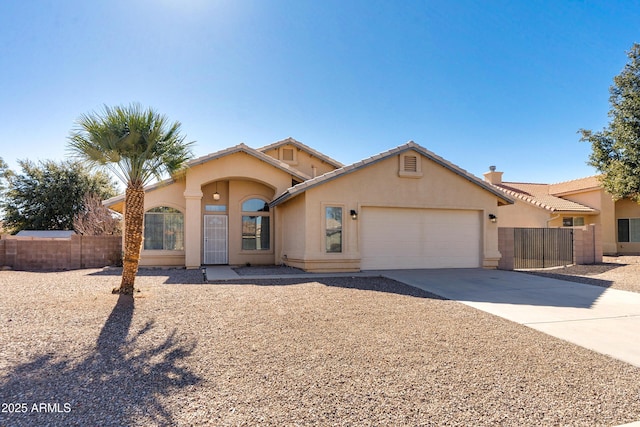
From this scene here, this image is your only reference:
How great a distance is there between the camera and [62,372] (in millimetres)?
4266

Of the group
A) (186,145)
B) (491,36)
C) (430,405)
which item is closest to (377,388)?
(430,405)

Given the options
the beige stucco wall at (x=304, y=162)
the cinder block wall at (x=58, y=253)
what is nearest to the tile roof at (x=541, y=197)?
the beige stucco wall at (x=304, y=162)

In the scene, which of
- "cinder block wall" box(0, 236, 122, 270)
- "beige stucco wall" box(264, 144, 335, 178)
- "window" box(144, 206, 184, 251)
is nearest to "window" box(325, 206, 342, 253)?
"window" box(144, 206, 184, 251)

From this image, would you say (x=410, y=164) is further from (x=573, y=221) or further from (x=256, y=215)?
(x=573, y=221)

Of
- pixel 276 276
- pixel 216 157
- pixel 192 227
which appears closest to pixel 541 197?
pixel 276 276

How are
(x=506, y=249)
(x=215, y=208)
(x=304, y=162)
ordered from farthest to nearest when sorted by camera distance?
(x=304, y=162) → (x=215, y=208) → (x=506, y=249)

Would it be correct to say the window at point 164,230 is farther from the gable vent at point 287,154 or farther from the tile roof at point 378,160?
the gable vent at point 287,154

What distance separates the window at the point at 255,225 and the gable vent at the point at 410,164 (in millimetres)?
6609

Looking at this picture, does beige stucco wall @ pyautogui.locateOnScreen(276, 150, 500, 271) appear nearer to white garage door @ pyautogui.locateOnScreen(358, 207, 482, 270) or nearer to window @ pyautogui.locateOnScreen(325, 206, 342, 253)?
window @ pyautogui.locateOnScreen(325, 206, 342, 253)

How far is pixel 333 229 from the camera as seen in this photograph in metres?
13.6

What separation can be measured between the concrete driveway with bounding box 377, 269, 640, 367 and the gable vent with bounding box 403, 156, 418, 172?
3.91 m

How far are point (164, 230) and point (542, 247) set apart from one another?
54.2ft

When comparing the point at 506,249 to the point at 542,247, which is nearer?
the point at 506,249

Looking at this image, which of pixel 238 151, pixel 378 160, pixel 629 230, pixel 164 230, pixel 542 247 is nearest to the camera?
pixel 378 160
